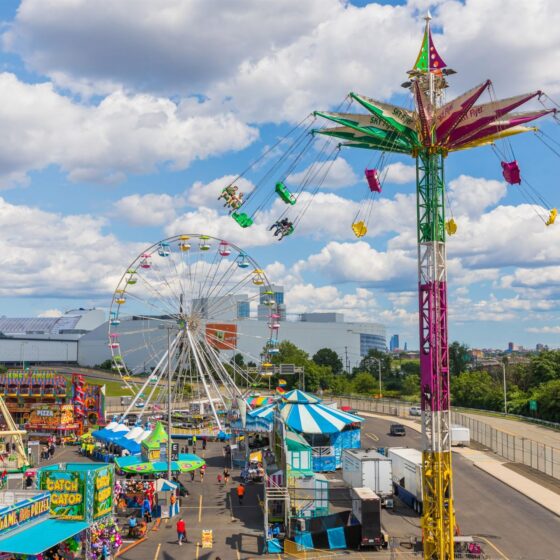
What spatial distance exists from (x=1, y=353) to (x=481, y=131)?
7339 inches

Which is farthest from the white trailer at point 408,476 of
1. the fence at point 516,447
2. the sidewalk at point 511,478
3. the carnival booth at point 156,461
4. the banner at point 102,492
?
the banner at point 102,492

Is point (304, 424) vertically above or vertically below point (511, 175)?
below

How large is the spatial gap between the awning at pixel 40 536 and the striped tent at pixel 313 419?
21.4 meters

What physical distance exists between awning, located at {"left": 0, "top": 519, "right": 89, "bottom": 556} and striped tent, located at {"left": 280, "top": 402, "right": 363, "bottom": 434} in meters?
21.4

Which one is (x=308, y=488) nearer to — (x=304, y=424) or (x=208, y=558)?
(x=208, y=558)

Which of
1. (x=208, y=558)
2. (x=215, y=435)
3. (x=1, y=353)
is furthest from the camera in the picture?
(x=1, y=353)

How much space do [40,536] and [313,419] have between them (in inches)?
1002

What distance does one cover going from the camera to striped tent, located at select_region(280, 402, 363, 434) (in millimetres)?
43219

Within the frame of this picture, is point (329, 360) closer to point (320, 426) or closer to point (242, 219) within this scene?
point (320, 426)

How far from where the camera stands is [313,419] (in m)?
44.2

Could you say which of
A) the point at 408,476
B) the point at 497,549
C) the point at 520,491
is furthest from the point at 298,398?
the point at 497,549

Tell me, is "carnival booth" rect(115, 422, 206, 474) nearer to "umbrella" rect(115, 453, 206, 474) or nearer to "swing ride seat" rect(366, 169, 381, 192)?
"umbrella" rect(115, 453, 206, 474)

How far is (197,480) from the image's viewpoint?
41.3 m

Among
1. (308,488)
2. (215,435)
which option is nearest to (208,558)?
(308,488)
